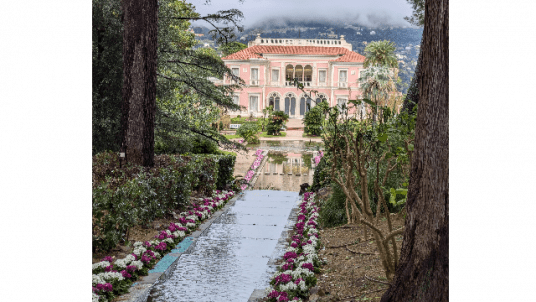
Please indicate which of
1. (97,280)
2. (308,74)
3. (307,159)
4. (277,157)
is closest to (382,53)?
(308,74)

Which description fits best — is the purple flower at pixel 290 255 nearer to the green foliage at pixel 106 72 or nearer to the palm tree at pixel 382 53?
the green foliage at pixel 106 72

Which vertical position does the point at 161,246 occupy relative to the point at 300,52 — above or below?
below

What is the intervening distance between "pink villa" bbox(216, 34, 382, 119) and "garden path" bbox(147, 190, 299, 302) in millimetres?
30211

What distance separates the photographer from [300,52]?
122ft

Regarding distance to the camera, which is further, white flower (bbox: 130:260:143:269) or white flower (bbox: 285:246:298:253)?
white flower (bbox: 285:246:298:253)

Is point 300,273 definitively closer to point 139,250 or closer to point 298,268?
point 298,268

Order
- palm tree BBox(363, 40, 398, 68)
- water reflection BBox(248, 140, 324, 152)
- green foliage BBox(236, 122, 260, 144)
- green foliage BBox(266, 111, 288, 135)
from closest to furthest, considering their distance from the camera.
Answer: water reflection BBox(248, 140, 324, 152) < green foliage BBox(236, 122, 260, 144) < green foliage BBox(266, 111, 288, 135) < palm tree BBox(363, 40, 398, 68)

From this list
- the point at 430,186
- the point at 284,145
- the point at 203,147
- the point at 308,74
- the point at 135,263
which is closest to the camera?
the point at 430,186

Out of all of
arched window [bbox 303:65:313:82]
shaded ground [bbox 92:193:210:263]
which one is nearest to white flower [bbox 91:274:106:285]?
shaded ground [bbox 92:193:210:263]

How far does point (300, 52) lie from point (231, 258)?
34.2 metres

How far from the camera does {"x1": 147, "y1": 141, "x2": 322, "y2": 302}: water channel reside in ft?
12.2

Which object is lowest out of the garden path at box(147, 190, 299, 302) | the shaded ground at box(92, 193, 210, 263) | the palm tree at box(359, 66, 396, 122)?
the garden path at box(147, 190, 299, 302)

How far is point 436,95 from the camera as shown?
2217 millimetres

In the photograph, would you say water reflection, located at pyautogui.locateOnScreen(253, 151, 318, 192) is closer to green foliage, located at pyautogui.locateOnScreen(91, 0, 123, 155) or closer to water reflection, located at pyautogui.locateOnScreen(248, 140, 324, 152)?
water reflection, located at pyautogui.locateOnScreen(248, 140, 324, 152)
